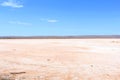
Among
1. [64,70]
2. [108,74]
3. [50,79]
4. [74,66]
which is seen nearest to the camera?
[50,79]

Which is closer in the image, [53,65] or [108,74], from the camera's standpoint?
[108,74]

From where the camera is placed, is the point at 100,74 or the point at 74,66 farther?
the point at 74,66

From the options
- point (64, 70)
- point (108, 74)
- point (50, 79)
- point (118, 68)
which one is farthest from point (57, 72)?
point (118, 68)

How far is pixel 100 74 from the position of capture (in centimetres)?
1284

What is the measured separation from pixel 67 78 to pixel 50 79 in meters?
0.72

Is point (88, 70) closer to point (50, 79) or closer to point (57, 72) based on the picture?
point (57, 72)

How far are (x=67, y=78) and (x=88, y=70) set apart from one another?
2.21m

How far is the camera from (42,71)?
530 inches

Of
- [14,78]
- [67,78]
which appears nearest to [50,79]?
[67,78]

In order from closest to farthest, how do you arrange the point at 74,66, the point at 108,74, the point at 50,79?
the point at 50,79 < the point at 108,74 < the point at 74,66

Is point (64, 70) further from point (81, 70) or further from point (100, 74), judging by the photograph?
point (100, 74)

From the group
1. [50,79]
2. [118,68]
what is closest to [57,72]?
[50,79]

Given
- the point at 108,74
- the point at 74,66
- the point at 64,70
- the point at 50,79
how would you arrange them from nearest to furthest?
the point at 50,79, the point at 108,74, the point at 64,70, the point at 74,66

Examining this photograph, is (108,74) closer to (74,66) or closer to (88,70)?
(88,70)
